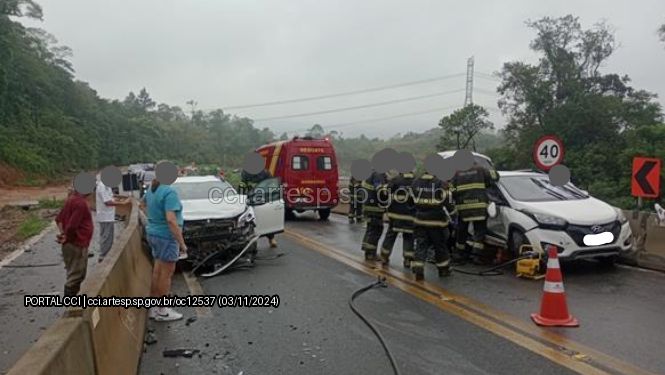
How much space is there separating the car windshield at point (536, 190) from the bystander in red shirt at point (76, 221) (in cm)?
612

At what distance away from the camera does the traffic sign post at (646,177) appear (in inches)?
339

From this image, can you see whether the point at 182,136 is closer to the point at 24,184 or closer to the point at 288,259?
the point at 24,184

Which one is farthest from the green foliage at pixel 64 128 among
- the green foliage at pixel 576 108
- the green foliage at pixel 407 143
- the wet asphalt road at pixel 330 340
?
the wet asphalt road at pixel 330 340

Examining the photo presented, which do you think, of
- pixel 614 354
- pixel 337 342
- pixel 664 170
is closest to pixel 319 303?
pixel 337 342

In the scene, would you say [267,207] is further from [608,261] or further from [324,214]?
[324,214]

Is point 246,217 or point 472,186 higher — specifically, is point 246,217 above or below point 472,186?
below

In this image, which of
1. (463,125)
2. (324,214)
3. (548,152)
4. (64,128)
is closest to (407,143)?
(463,125)

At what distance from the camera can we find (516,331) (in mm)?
5418

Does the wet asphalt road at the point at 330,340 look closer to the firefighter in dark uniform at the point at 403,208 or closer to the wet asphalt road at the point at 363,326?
the wet asphalt road at the point at 363,326

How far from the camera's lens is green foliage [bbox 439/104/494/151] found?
40438mm

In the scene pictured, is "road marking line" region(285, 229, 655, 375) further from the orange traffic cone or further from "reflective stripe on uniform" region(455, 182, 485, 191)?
"reflective stripe on uniform" region(455, 182, 485, 191)

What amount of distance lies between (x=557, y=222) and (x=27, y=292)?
7.81 metres

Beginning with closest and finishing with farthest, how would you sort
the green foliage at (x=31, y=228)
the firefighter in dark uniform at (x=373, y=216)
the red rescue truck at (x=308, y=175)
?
the firefighter in dark uniform at (x=373, y=216)
the green foliage at (x=31, y=228)
the red rescue truck at (x=308, y=175)

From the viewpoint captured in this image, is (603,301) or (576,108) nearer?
(603,301)
